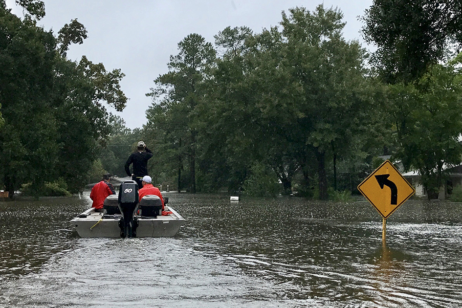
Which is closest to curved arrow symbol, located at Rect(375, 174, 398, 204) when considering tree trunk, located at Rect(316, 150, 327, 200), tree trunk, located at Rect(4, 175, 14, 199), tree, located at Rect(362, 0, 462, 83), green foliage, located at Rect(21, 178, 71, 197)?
tree, located at Rect(362, 0, 462, 83)

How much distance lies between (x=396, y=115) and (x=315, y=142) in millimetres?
9513

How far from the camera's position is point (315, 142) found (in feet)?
181

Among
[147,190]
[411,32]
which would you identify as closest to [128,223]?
[147,190]

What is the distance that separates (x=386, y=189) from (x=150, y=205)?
5.68 meters

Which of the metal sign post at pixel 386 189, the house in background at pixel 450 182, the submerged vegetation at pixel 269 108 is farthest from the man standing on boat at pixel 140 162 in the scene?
the house in background at pixel 450 182

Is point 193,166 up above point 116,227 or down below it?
above

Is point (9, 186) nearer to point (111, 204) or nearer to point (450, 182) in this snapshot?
point (111, 204)

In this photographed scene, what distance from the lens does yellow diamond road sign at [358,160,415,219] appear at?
15.5 meters

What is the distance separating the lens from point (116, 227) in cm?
1644

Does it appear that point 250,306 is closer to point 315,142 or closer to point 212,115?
point 315,142

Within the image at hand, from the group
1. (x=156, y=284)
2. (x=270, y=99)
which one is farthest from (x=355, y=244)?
(x=270, y=99)

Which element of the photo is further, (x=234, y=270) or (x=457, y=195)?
(x=457, y=195)

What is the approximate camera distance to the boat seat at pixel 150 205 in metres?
17.1

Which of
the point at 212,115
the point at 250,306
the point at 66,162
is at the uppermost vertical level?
the point at 212,115
